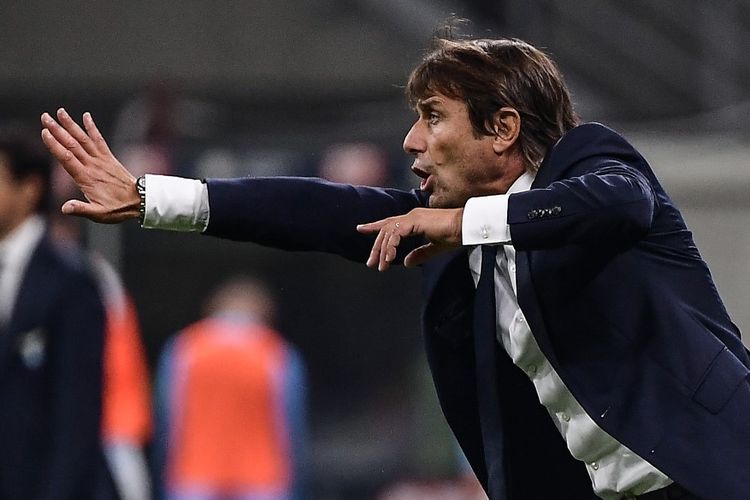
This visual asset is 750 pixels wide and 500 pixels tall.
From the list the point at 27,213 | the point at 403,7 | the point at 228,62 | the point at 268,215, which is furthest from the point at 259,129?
the point at 268,215

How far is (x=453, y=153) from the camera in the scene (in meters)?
3.43

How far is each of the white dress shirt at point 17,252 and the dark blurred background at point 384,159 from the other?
8.55 ft

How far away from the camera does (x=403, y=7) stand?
9.23m

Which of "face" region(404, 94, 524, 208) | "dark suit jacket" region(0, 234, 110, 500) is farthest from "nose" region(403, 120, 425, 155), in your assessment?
"dark suit jacket" region(0, 234, 110, 500)

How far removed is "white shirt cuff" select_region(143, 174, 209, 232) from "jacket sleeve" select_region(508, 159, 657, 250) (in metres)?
0.71

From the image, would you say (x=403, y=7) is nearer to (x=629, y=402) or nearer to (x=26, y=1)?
(x=26, y=1)

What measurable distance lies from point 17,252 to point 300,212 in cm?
228

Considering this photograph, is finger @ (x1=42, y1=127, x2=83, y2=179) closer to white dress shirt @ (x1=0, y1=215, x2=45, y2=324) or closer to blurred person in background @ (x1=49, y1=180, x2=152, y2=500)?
white dress shirt @ (x1=0, y1=215, x2=45, y2=324)

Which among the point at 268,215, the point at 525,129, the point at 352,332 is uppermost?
the point at 525,129

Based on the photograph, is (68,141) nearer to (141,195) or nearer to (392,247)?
(141,195)

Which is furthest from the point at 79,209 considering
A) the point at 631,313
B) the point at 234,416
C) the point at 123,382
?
the point at 234,416

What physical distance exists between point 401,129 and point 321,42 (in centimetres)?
186

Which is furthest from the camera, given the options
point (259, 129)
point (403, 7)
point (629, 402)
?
point (259, 129)

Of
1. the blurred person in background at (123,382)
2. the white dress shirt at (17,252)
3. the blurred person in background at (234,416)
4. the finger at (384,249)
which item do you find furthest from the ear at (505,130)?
the blurred person in background at (234,416)
